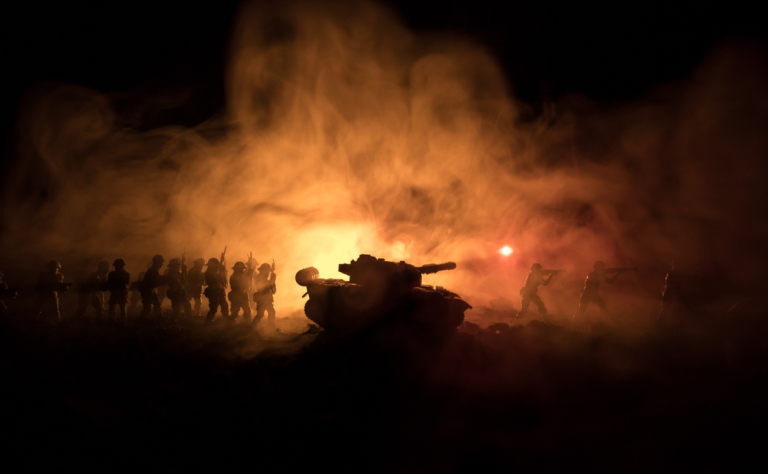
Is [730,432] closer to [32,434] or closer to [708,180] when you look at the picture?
[32,434]

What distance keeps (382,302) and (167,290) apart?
23.8ft

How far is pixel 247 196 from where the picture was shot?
18.5 m

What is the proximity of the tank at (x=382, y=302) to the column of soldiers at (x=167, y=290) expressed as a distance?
8.78 ft

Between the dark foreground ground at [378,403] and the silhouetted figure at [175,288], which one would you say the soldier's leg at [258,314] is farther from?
the silhouetted figure at [175,288]

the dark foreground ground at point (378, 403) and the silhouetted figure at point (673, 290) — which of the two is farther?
the silhouetted figure at point (673, 290)

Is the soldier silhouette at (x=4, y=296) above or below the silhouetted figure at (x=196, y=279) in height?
below

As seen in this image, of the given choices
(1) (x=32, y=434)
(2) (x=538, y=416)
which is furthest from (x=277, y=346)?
(2) (x=538, y=416)

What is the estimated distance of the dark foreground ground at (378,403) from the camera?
16.6 feet

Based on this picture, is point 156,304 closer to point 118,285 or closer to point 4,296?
point 118,285

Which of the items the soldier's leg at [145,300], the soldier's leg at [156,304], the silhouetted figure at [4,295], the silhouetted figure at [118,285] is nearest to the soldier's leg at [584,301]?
the soldier's leg at [156,304]

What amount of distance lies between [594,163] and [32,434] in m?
20.7

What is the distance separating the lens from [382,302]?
8.62m

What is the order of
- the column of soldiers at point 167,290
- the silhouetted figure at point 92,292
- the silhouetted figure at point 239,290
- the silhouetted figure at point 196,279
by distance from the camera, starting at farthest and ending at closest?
the silhouetted figure at point 196,279, the silhouetted figure at point 239,290, the silhouetted figure at point 92,292, the column of soldiers at point 167,290

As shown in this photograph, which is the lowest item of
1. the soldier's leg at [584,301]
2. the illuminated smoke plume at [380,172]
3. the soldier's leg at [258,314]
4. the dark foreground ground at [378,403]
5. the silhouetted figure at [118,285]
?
the dark foreground ground at [378,403]
